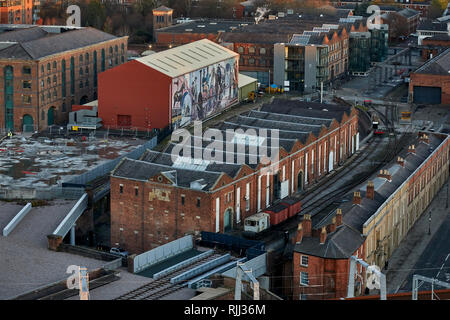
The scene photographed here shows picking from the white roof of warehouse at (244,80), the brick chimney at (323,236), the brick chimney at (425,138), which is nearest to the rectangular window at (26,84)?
the white roof of warehouse at (244,80)

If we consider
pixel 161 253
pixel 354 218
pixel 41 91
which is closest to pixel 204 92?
pixel 41 91

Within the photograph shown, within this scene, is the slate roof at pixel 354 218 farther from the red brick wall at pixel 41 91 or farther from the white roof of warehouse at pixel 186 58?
the red brick wall at pixel 41 91

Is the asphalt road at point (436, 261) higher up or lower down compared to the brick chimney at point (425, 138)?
lower down

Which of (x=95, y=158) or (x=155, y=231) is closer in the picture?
(x=155, y=231)

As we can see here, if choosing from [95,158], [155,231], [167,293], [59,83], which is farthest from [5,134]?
[167,293]

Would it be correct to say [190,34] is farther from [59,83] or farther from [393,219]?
[393,219]

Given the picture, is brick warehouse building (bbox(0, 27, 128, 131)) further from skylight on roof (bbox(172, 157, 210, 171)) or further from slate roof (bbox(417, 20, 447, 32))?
slate roof (bbox(417, 20, 447, 32))
